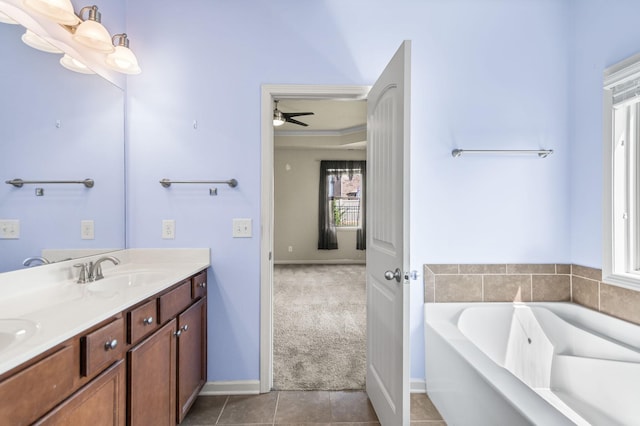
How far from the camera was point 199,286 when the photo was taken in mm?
1912

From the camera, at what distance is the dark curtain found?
6.95m

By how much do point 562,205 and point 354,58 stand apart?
5.82ft

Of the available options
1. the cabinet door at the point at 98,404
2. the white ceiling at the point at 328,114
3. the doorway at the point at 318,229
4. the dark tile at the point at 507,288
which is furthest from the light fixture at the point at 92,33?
the dark tile at the point at 507,288

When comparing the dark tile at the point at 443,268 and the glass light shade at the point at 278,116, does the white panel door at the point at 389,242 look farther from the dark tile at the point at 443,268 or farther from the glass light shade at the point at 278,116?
the glass light shade at the point at 278,116

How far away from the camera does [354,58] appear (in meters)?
2.08

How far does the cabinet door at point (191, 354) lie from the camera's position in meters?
1.64

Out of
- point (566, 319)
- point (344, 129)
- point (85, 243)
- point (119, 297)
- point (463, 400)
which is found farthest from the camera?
point (344, 129)

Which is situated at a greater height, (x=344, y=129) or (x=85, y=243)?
(x=344, y=129)

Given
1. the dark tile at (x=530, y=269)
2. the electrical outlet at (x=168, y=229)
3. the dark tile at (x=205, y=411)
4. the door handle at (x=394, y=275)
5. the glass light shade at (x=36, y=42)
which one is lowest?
the dark tile at (x=205, y=411)

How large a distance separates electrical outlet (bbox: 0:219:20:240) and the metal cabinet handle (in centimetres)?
71

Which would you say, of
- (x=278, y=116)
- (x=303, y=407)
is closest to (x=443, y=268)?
(x=303, y=407)

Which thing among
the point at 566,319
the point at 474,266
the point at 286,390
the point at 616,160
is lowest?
the point at 286,390

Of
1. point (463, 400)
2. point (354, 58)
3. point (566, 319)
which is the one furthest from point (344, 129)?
point (463, 400)

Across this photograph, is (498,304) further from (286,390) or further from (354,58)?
(354,58)
